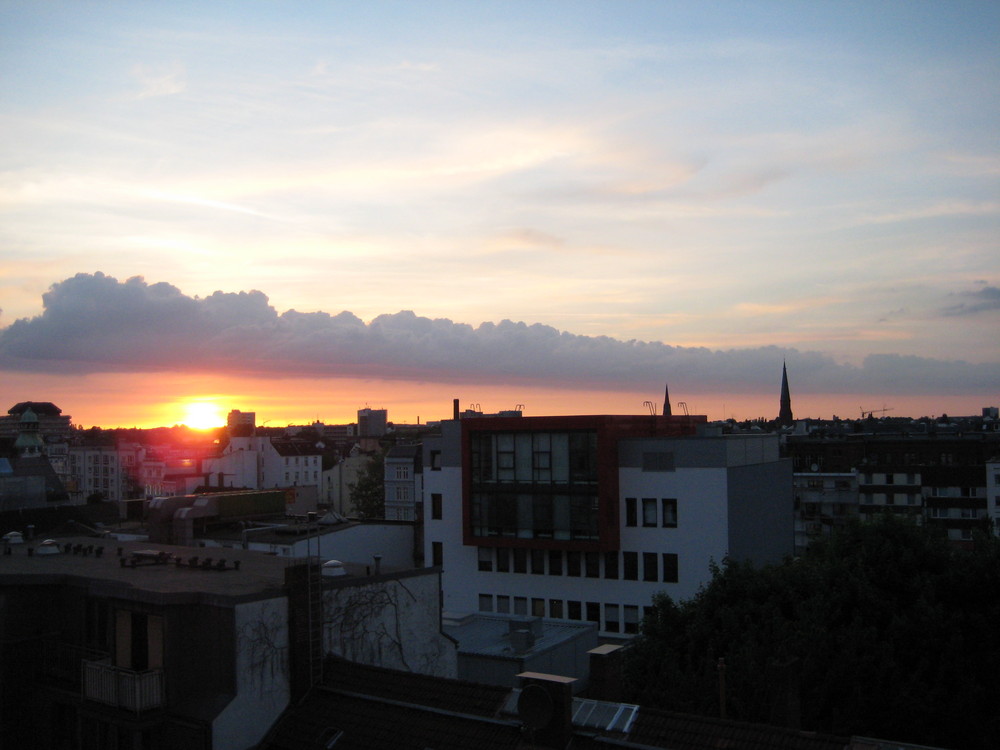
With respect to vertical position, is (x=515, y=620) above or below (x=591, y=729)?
below

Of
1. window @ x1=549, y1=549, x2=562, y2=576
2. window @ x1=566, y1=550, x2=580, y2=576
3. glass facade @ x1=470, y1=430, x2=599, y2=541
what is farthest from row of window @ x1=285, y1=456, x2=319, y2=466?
window @ x1=566, y1=550, x2=580, y2=576

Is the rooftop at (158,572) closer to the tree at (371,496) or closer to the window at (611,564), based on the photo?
the window at (611,564)

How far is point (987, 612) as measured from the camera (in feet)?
86.8

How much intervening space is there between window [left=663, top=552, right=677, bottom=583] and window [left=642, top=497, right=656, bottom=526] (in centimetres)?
198

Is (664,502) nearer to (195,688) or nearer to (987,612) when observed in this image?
(987,612)

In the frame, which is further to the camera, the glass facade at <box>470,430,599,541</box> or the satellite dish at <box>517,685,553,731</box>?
the glass facade at <box>470,430,599,541</box>

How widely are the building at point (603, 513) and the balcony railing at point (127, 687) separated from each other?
1395 inches

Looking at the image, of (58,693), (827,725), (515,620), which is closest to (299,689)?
(58,693)

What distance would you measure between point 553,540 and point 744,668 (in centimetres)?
2742

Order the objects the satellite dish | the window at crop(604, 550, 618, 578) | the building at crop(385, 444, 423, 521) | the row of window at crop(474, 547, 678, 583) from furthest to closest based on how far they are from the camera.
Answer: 1. the building at crop(385, 444, 423, 521)
2. the window at crop(604, 550, 618, 578)
3. the row of window at crop(474, 547, 678, 583)
4. the satellite dish

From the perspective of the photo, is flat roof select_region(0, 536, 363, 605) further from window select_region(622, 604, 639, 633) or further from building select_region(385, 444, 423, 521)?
building select_region(385, 444, 423, 521)

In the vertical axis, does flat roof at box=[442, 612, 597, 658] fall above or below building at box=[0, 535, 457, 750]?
below

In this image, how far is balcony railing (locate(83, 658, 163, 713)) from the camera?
53.8ft

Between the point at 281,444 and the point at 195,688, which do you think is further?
the point at 281,444
